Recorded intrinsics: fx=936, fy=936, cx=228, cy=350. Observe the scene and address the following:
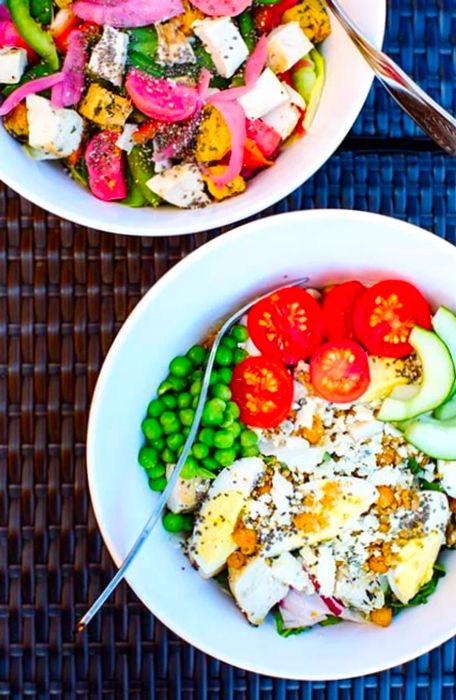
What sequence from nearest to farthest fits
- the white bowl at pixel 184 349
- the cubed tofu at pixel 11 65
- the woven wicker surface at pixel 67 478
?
the white bowl at pixel 184 349 → the cubed tofu at pixel 11 65 → the woven wicker surface at pixel 67 478

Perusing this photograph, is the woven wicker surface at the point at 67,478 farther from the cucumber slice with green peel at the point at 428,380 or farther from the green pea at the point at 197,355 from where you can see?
the cucumber slice with green peel at the point at 428,380

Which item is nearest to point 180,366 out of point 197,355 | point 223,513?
point 197,355

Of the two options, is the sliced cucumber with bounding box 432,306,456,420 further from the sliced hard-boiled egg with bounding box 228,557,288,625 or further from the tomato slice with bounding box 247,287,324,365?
the sliced hard-boiled egg with bounding box 228,557,288,625

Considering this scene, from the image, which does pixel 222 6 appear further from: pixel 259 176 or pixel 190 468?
pixel 190 468

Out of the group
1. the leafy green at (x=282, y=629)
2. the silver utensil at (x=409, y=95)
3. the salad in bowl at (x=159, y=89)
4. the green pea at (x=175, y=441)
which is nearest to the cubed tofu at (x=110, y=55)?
the salad in bowl at (x=159, y=89)

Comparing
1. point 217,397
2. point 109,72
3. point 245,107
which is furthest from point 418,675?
point 109,72

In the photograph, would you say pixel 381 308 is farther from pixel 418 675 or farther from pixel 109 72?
pixel 418 675

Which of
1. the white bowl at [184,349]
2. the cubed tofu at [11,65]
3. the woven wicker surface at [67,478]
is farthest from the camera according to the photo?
the woven wicker surface at [67,478]

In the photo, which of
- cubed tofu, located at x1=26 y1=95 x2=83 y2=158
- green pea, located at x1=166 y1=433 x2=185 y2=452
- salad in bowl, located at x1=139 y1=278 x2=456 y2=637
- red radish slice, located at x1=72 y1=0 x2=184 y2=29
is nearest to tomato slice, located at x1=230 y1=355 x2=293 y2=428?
salad in bowl, located at x1=139 y1=278 x2=456 y2=637
